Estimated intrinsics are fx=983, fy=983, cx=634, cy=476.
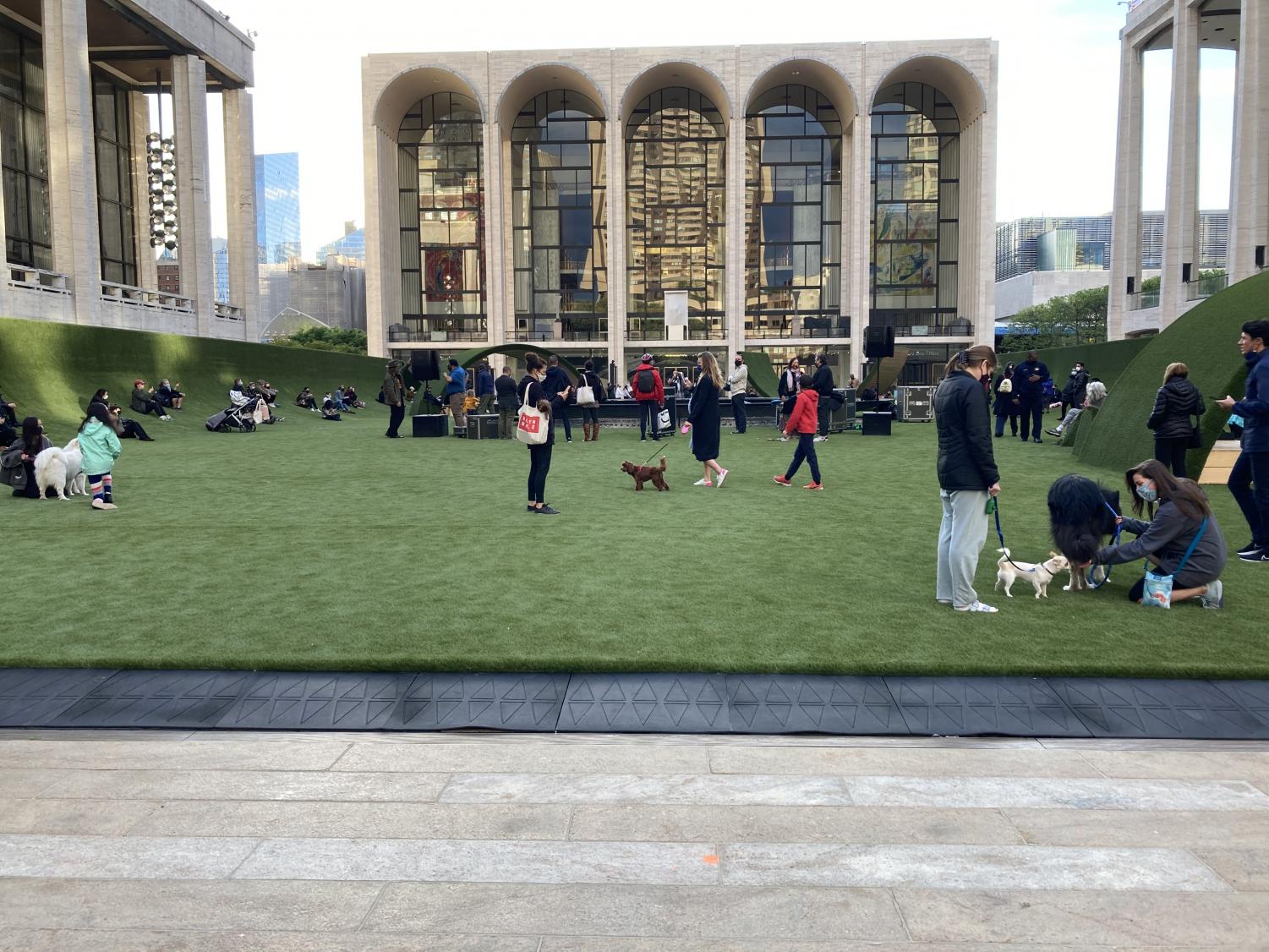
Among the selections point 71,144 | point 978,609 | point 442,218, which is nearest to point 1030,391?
point 978,609

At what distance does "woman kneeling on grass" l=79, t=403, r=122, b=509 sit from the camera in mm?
11742

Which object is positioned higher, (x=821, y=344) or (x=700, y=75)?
(x=700, y=75)

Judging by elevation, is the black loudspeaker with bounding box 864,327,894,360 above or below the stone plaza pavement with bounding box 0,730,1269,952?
above

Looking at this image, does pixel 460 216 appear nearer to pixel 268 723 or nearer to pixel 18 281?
pixel 18 281

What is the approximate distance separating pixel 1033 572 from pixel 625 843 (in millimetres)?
4501

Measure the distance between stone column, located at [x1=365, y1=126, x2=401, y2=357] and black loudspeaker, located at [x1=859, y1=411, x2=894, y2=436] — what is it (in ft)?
116

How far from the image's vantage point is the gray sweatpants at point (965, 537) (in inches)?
251

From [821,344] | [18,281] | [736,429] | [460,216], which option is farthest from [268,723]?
[460,216]

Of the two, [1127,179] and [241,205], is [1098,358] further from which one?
[241,205]

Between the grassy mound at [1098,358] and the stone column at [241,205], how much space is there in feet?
113

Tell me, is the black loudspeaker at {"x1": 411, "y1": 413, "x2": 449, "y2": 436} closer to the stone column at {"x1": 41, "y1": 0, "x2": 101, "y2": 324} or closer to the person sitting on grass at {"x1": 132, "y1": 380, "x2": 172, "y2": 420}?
the person sitting on grass at {"x1": 132, "y1": 380, "x2": 172, "y2": 420}

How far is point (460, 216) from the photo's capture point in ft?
185

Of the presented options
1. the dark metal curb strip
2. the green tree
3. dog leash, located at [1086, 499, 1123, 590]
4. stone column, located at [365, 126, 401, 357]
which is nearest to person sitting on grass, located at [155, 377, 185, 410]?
stone column, located at [365, 126, 401, 357]

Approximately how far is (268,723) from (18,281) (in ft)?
106
